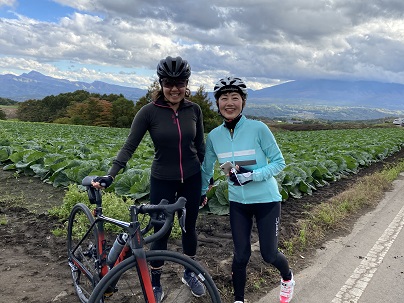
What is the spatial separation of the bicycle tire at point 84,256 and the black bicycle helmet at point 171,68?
1.45 meters

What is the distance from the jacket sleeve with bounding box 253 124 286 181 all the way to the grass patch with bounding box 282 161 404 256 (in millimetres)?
2207

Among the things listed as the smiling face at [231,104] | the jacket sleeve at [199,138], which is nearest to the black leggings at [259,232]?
the jacket sleeve at [199,138]

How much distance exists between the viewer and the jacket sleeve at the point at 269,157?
3.15 m

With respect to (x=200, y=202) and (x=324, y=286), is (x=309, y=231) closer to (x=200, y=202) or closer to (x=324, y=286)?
(x=324, y=286)

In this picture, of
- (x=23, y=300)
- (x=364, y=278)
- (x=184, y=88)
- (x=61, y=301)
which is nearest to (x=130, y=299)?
(x=61, y=301)

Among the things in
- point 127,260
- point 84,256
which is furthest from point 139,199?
point 127,260

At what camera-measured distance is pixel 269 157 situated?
330 centimetres

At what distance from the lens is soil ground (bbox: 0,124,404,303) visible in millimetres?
3713

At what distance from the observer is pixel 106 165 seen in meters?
8.30

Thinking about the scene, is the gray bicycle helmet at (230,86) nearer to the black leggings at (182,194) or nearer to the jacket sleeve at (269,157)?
the jacket sleeve at (269,157)

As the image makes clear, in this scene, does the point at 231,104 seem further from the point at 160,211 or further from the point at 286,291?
the point at 286,291

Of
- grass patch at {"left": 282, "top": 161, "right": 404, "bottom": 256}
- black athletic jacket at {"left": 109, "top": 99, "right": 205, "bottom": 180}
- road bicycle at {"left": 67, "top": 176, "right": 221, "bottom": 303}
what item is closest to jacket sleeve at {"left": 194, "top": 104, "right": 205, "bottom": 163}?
black athletic jacket at {"left": 109, "top": 99, "right": 205, "bottom": 180}

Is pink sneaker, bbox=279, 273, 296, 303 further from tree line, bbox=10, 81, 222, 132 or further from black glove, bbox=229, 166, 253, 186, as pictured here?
tree line, bbox=10, 81, 222, 132

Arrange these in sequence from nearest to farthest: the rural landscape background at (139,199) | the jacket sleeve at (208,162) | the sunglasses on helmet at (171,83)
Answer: the sunglasses on helmet at (171,83) → the jacket sleeve at (208,162) → the rural landscape background at (139,199)
